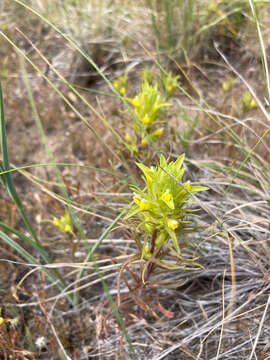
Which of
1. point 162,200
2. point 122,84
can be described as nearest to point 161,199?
point 162,200

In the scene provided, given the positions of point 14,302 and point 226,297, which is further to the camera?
point 14,302

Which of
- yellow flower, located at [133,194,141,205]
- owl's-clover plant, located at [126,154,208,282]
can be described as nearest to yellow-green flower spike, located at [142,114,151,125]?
owl's-clover plant, located at [126,154,208,282]

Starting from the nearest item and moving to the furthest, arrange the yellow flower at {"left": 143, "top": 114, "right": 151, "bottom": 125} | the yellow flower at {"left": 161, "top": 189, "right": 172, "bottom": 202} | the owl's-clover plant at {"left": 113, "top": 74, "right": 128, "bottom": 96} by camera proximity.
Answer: the yellow flower at {"left": 161, "top": 189, "right": 172, "bottom": 202} → the yellow flower at {"left": 143, "top": 114, "right": 151, "bottom": 125} → the owl's-clover plant at {"left": 113, "top": 74, "right": 128, "bottom": 96}

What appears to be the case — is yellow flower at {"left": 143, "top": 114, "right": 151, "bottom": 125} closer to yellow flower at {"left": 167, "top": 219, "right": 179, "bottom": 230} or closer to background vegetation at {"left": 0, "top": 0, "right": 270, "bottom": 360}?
background vegetation at {"left": 0, "top": 0, "right": 270, "bottom": 360}

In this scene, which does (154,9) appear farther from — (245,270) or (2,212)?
(245,270)

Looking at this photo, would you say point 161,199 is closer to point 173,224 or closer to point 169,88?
point 173,224

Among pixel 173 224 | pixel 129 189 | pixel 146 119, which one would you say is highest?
pixel 146 119

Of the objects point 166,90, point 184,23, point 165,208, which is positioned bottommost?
point 165,208

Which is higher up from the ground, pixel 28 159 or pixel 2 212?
pixel 28 159

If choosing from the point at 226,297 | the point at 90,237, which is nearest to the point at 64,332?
the point at 90,237
